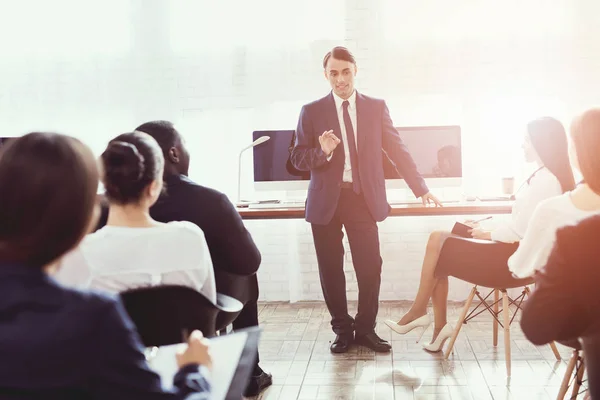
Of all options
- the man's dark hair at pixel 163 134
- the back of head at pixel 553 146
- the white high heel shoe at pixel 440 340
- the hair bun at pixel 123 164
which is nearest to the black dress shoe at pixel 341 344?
the white high heel shoe at pixel 440 340

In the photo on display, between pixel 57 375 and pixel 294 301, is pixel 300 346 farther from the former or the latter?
pixel 57 375

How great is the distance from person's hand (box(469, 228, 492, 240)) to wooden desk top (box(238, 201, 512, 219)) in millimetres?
291

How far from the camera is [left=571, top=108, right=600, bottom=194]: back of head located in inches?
63.4

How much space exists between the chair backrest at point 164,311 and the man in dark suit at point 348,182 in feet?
5.76

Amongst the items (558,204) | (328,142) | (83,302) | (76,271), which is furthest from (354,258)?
(83,302)

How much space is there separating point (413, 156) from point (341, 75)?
746 millimetres

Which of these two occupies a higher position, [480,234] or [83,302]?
[83,302]

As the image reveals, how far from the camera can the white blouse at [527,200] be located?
2605 mm

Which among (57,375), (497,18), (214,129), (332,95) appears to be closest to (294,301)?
(214,129)

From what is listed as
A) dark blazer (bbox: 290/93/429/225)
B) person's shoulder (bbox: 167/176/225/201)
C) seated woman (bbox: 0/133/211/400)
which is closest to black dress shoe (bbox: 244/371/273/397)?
dark blazer (bbox: 290/93/429/225)

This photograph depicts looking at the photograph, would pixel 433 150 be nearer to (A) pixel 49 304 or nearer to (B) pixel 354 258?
(B) pixel 354 258

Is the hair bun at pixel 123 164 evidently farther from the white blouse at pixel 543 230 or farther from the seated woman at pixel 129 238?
the white blouse at pixel 543 230

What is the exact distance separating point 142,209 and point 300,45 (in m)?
3.04

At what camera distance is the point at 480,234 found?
2965 millimetres
